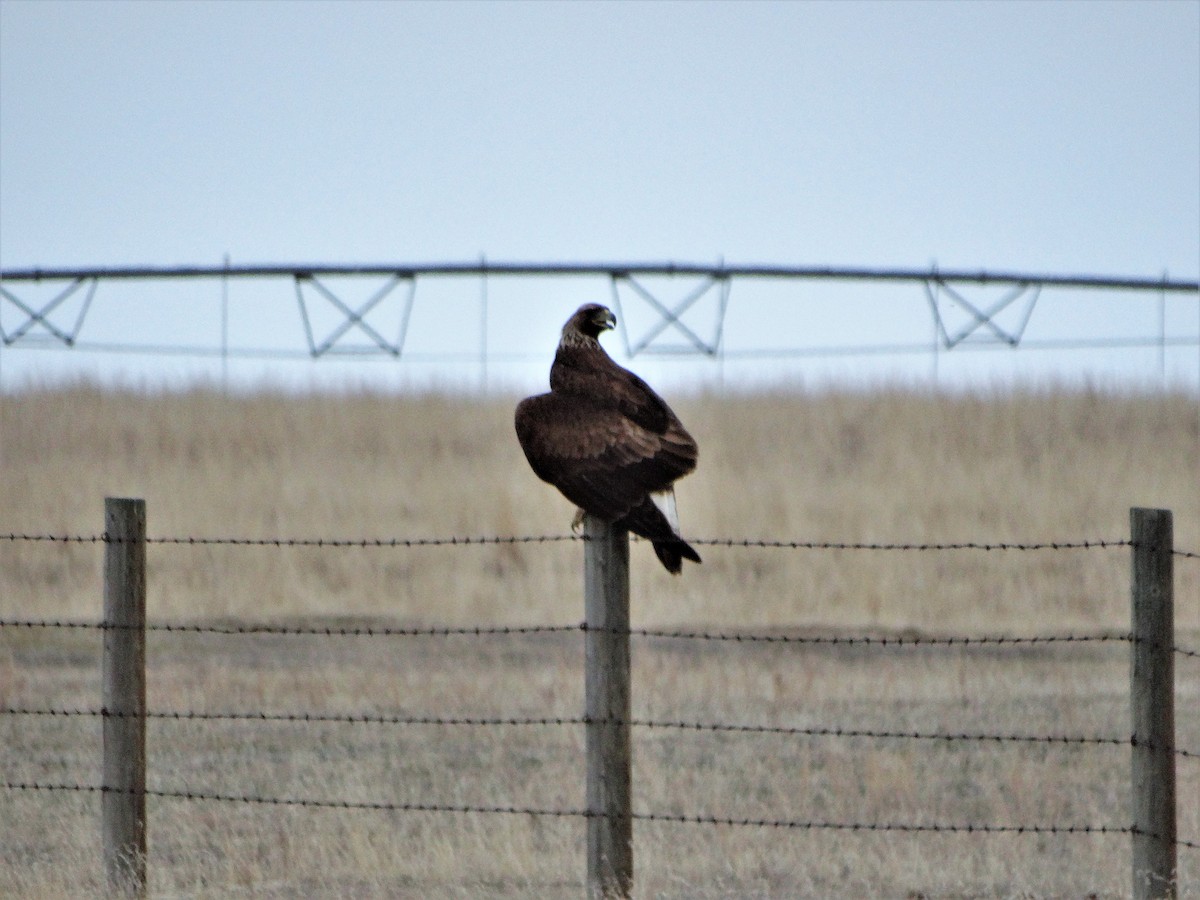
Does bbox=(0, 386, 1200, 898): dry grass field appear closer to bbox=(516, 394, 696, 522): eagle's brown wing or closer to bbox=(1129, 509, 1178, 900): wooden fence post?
bbox=(1129, 509, 1178, 900): wooden fence post

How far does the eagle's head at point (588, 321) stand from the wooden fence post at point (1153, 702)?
2.58 metres

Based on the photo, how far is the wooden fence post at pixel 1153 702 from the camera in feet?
22.3

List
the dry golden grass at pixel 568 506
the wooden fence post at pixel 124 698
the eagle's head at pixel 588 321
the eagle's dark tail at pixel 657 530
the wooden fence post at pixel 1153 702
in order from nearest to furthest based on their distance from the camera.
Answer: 1. the wooden fence post at pixel 1153 702
2. the eagle's dark tail at pixel 657 530
3. the wooden fence post at pixel 124 698
4. the eagle's head at pixel 588 321
5. the dry golden grass at pixel 568 506

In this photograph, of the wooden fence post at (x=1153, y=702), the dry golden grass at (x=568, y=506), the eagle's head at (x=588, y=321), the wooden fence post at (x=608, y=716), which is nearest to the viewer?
the wooden fence post at (x=1153, y=702)

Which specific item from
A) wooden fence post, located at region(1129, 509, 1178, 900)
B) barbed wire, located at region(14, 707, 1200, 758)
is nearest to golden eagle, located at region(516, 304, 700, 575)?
barbed wire, located at region(14, 707, 1200, 758)

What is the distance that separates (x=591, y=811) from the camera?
6.99m

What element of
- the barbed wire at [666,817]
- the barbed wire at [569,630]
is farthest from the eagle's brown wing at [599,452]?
the barbed wire at [666,817]

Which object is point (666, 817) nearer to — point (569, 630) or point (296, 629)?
point (569, 630)

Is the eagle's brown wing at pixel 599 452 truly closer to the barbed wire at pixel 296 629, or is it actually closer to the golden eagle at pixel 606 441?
the golden eagle at pixel 606 441

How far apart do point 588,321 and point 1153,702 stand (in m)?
3.04

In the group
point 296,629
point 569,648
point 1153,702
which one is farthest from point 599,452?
point 569,648

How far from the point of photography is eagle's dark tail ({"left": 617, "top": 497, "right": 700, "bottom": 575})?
7.01 meters

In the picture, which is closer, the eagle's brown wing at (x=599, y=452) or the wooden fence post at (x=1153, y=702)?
the wooden fence post at (x=1153, y=702)

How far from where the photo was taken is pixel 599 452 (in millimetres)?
7402
